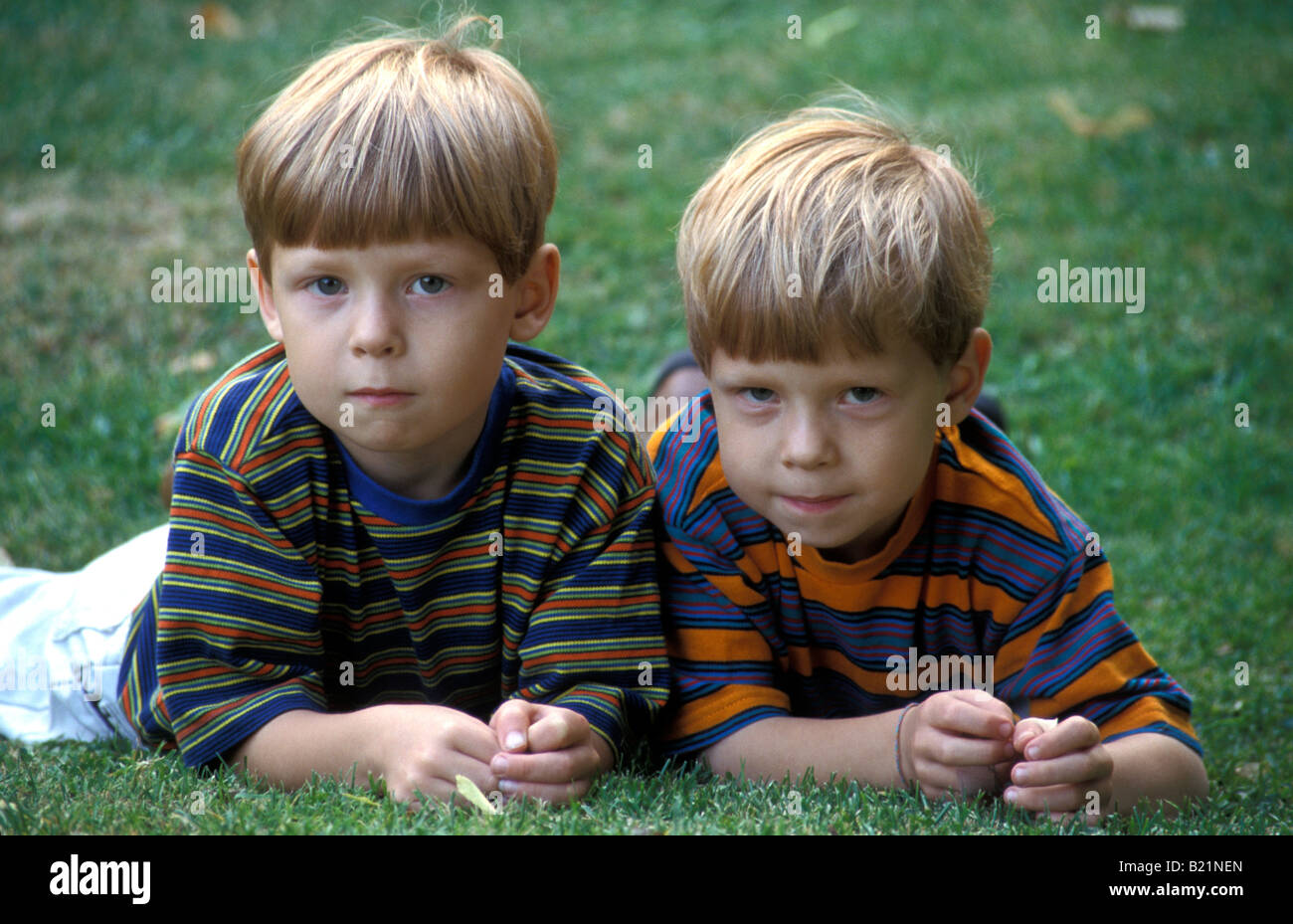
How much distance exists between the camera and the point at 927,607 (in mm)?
2957

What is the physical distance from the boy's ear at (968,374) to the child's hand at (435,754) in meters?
1.16

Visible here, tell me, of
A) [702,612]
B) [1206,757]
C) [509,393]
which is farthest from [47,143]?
[1206,757]

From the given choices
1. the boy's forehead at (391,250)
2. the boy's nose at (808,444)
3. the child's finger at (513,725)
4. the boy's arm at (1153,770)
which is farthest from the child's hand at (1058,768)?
the boy's forehead at (391,250)

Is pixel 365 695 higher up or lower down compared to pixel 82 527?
lower down

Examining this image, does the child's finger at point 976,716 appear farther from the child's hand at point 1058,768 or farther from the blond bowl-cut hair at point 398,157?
the blond bowl-cut hair at point 398,157

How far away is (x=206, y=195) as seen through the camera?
654cm

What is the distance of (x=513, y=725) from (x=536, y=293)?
0.94 m

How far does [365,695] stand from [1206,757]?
201 cm

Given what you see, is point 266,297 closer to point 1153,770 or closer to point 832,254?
point 832,254

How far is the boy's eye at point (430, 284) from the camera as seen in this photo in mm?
2641

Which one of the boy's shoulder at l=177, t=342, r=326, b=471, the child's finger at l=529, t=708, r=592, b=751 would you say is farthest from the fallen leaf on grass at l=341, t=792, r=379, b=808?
the boy's shoulder at l=177, t=342, r=326, b=471

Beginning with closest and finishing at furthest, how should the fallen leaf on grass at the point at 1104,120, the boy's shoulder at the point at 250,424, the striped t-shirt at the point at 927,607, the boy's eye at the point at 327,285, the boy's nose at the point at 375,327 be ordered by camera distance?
the boy's nose at the point at 375,327 → the boy's eye at the point at 327,285 → the boy's shoulder at the point at 250,424 → the striped t-shirt at the point at 927,607 → the fallen leaf on grass at the point at 1104,120
